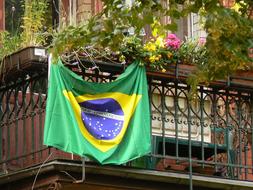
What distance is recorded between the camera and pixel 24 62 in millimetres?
16125

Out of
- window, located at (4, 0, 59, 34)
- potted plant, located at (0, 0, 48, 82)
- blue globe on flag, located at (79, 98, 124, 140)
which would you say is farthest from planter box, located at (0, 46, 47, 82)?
window, located at (4, 0, 59, 34)

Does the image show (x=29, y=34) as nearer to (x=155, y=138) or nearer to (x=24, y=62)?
(x=24, y=62)

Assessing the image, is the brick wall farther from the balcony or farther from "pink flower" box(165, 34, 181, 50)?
the balcony

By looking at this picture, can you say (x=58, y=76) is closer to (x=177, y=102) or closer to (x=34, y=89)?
(x=34, y=89)

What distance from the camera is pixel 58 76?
15820mm

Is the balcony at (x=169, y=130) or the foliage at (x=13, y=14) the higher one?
the foliage at (x=13, y=14)

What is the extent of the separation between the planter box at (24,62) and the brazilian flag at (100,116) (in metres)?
0.31

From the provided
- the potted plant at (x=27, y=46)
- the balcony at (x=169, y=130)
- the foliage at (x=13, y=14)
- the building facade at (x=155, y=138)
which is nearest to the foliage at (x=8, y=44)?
the potted plant at (x=27, y=46)

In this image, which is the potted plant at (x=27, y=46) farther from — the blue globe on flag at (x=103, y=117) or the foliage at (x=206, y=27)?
the foliage at (x=206, y=27)

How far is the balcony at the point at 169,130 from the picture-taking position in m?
16.3

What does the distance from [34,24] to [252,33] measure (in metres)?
3.83

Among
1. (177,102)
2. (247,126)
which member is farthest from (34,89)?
(247,126)

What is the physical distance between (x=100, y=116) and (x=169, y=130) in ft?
4.65

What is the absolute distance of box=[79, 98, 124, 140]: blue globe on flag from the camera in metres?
16.0
